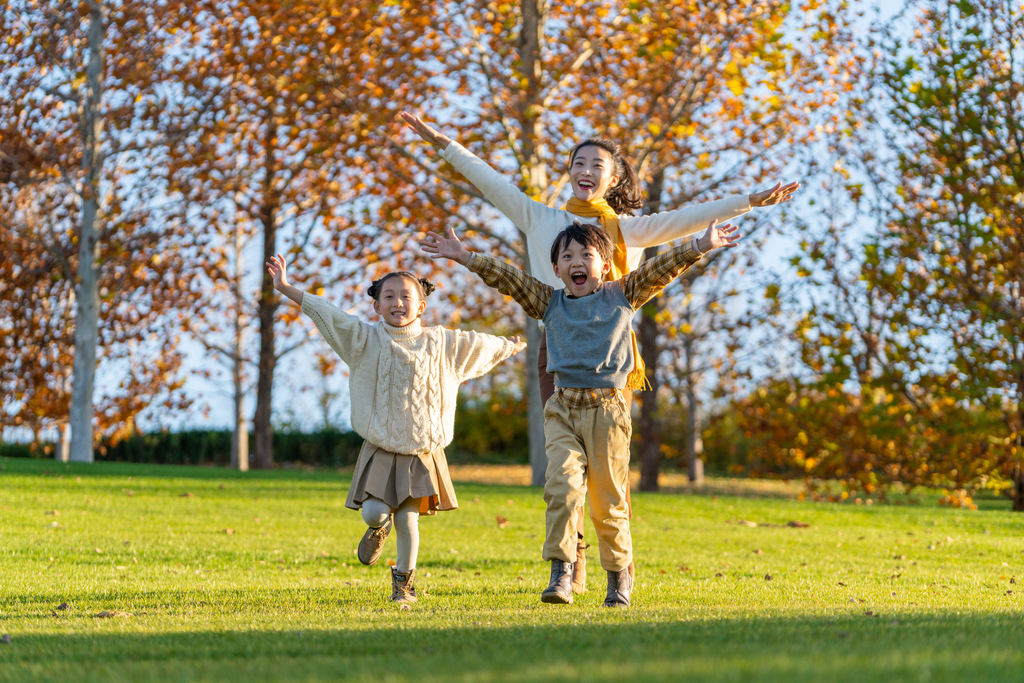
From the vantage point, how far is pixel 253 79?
14.6 m

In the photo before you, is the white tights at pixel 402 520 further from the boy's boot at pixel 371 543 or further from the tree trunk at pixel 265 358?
the tree trunk at pixel 265 358

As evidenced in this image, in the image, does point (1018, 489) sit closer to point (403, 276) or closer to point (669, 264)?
point (669, 264)

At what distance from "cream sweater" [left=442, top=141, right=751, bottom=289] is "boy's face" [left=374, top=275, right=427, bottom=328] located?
0.68m

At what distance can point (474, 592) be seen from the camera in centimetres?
572

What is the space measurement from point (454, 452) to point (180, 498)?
12.4m

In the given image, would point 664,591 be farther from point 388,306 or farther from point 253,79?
point 253,79

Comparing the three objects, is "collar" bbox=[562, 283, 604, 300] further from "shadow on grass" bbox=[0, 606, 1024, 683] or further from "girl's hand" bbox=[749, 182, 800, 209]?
"shadow on grass" bbox=[0, 606, 1024, 683]

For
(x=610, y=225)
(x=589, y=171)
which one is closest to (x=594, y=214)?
(x=610, y=225)

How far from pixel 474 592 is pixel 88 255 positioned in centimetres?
1243

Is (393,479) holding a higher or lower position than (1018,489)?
higher

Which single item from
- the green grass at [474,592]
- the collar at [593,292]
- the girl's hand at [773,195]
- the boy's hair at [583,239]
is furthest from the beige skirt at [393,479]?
the girl's hand at [773,195]

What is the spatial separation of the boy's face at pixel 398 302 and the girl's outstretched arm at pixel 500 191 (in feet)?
2.19

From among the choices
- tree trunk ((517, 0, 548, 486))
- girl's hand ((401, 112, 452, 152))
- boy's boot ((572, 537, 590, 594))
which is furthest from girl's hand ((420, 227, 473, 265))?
tree trunk ((517, 0, 548, 486))

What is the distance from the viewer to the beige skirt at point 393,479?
16.5 feet
